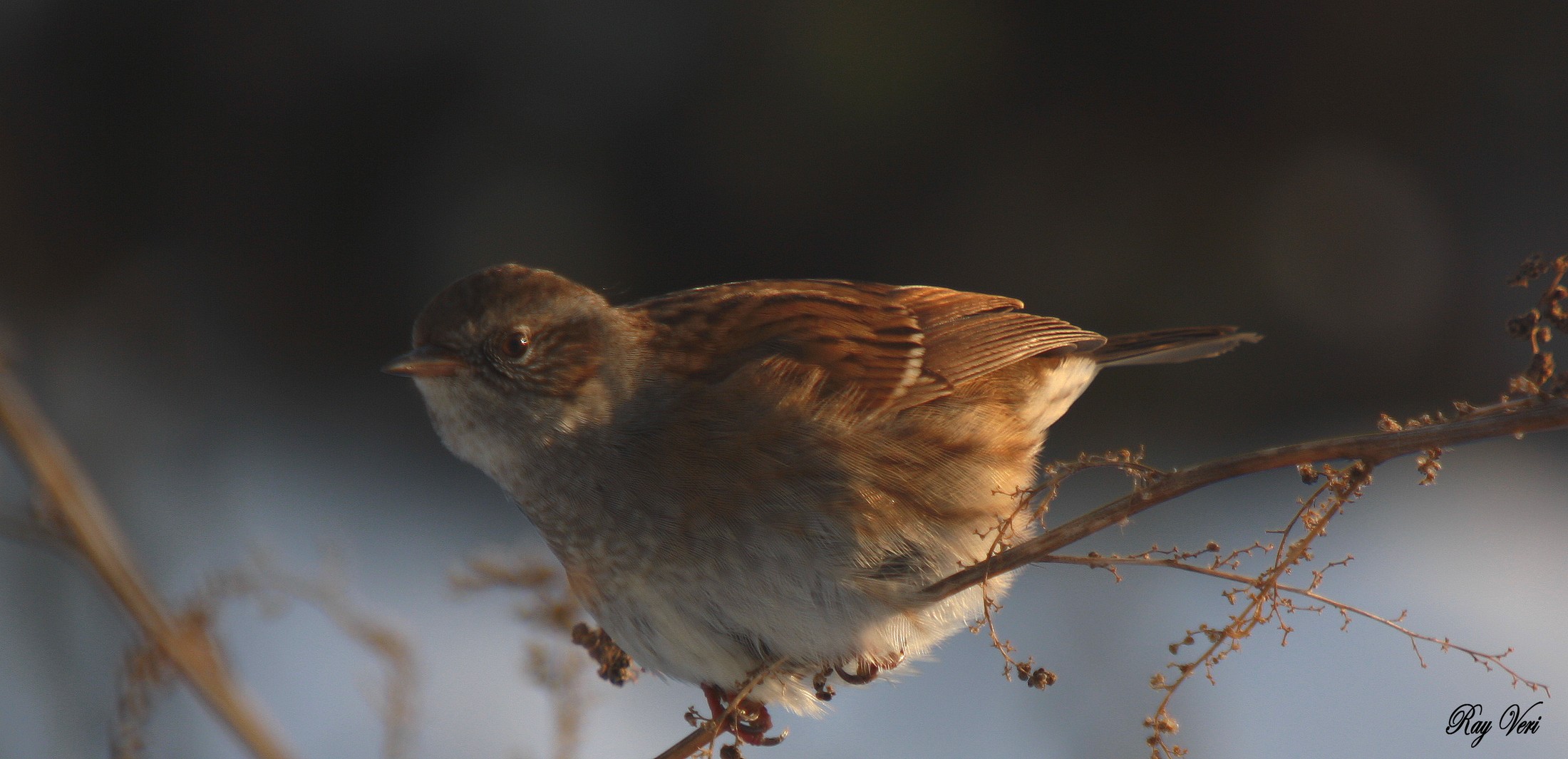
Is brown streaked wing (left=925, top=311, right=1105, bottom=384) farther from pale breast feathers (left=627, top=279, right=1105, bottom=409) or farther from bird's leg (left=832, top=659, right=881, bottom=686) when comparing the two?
bird's leg (left=832, top=659, right=881, bottom=686)

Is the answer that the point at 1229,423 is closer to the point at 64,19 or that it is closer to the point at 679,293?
the point at 679,293

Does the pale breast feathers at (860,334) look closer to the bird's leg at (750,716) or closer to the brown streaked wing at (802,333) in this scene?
the brown streaked wing at (802,333)

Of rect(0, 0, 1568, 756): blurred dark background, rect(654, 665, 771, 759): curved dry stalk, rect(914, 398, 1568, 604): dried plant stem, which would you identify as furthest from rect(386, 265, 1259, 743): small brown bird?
rect(0, 0, 1568, 756): blurred dark background

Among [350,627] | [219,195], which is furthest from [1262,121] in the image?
[219,195]

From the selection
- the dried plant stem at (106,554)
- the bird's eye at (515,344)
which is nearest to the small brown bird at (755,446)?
the bird's eye at (515,344)

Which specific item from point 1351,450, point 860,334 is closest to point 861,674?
point 860,334

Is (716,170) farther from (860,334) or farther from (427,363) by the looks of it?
(427,363)
